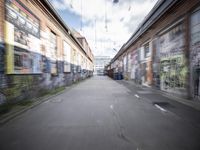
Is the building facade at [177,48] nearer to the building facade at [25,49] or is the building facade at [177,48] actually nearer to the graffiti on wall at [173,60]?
the graffiti on wall at [173,60]

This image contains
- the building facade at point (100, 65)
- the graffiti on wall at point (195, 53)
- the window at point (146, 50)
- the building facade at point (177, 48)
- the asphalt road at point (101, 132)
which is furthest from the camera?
the building facade at point (100, 65)

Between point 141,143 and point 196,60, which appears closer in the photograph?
point 141,143

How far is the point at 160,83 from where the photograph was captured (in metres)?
9.85

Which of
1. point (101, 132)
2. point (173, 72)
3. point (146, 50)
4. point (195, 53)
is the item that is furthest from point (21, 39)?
point (146, 50)

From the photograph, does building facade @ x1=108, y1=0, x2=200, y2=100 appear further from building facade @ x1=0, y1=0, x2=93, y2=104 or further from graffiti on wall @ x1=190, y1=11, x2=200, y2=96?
building facade @ x1=0, y1=0, x2=93, y2=104

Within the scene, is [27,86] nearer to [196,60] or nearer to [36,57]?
[36,57]

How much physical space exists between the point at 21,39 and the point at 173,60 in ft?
30.9

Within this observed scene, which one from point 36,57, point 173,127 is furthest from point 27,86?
point 173,127

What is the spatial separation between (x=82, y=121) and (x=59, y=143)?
1228 mm

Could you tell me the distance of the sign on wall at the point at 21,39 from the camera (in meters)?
5.21

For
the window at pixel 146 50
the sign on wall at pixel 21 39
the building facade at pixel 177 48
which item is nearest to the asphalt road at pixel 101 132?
the sign on wall at pixel 21 39

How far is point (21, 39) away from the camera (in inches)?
236

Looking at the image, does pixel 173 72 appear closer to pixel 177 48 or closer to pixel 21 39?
pixel 177 48

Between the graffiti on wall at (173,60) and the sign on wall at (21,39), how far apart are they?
9.19 meters
